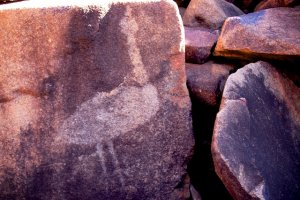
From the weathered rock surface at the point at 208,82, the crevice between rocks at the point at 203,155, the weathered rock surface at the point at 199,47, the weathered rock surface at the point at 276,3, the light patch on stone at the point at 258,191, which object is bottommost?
the crevice between rocks at the point at 203,155

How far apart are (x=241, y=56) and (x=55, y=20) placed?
75cm

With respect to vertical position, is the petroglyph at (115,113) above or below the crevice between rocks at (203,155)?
above

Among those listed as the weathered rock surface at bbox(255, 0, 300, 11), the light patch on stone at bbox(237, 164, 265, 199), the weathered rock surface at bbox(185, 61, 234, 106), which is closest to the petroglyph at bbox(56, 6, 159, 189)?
the weathered rock surface at bbox(185, 61, 234, 106)

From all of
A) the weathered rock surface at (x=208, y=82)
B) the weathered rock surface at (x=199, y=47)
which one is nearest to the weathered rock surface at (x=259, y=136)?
the weathered rock surface at (x=208, y=82)

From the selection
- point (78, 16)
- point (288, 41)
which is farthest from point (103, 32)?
point (288, 41)

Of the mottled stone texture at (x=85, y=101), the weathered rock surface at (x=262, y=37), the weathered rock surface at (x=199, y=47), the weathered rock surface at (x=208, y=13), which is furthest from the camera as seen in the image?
the weathered rock surface at (x=208, y=13)

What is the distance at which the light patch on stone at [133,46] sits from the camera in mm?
1191

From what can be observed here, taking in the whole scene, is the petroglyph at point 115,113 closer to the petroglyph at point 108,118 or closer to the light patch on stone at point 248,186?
the petroglyph at point 108,118

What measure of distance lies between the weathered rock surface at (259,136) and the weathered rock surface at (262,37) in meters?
0.07

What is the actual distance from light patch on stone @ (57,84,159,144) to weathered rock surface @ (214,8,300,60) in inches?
15.8

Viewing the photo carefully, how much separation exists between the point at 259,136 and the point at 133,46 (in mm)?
527

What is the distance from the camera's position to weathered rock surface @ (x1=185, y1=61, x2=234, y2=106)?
4.47 feet

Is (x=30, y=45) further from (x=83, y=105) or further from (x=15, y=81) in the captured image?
(x=83, y=105)

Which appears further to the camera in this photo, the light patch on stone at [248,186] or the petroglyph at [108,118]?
the petroglyph at [108,118]
